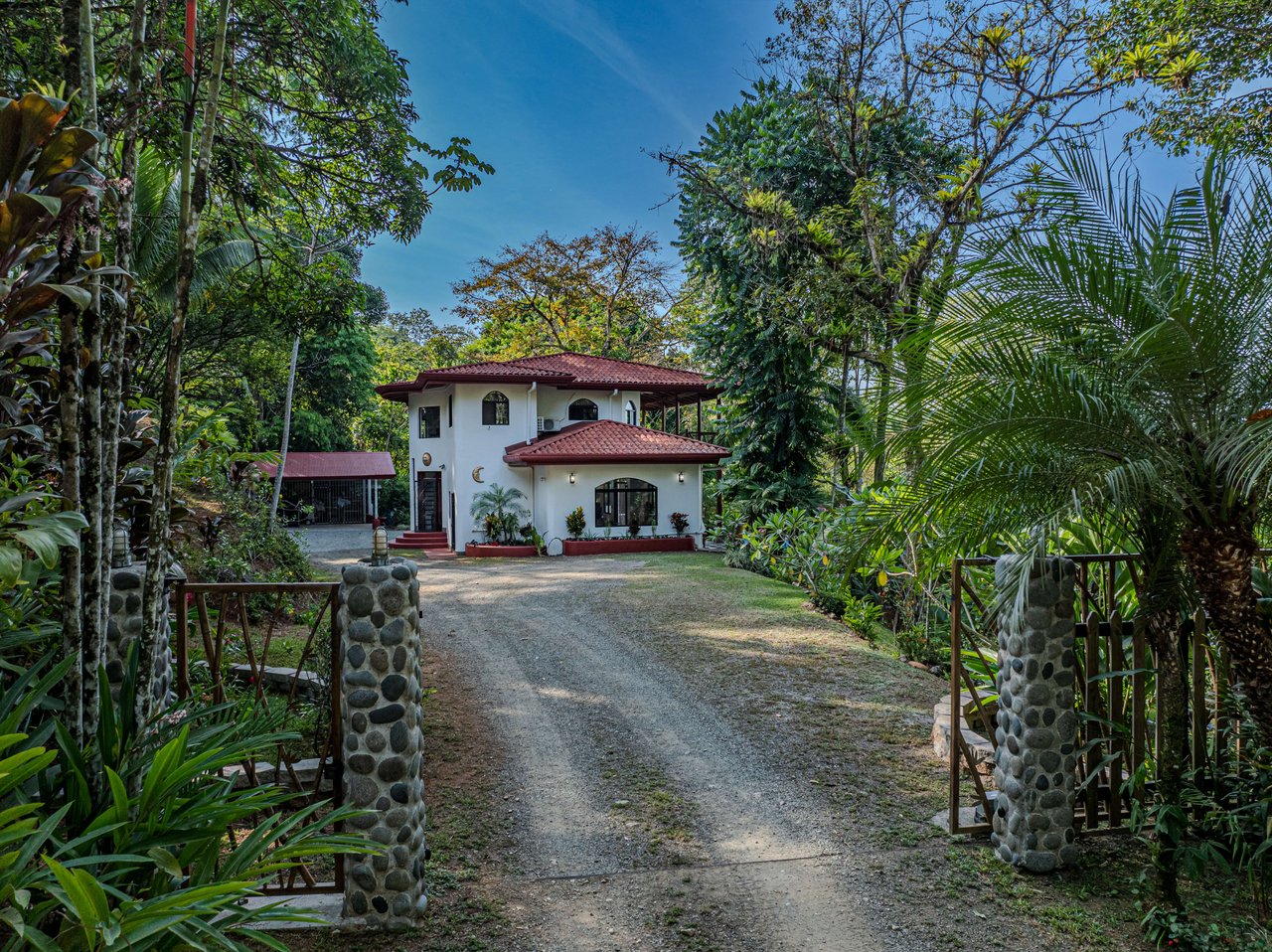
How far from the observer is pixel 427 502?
2398cm

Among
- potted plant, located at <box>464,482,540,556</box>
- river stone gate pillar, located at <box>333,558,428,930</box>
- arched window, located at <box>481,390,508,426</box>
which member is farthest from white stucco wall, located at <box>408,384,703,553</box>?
river stone gate pillar, located at <box>333,558,428,930</box>

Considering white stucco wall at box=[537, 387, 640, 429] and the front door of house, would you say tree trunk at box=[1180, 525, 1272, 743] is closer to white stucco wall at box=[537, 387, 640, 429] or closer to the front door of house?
white stucco wall at box=[537, 387, 640, 429]

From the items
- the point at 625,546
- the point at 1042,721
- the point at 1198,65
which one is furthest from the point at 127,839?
the point at 625,546

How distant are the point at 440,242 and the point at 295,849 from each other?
55.5m

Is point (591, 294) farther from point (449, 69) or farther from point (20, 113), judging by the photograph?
point (20, 113)

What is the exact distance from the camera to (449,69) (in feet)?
44.0

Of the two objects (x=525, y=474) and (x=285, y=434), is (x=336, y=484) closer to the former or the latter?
(x=285, y=434)

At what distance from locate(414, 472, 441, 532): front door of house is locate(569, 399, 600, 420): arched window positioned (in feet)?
15.8

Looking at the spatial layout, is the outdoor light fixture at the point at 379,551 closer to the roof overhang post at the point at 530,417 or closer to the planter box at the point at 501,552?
the planter box at the point at 501,552

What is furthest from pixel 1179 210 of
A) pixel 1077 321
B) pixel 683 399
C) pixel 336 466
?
pixel 336 466

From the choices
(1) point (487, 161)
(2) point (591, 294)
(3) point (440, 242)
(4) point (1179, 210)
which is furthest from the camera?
(3) point (440, 242)

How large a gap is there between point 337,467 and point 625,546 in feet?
54.4

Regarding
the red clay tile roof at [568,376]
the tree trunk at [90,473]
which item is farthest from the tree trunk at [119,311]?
→ the red clay tile roof at [568,376]

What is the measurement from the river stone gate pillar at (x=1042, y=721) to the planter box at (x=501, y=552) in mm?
16791
